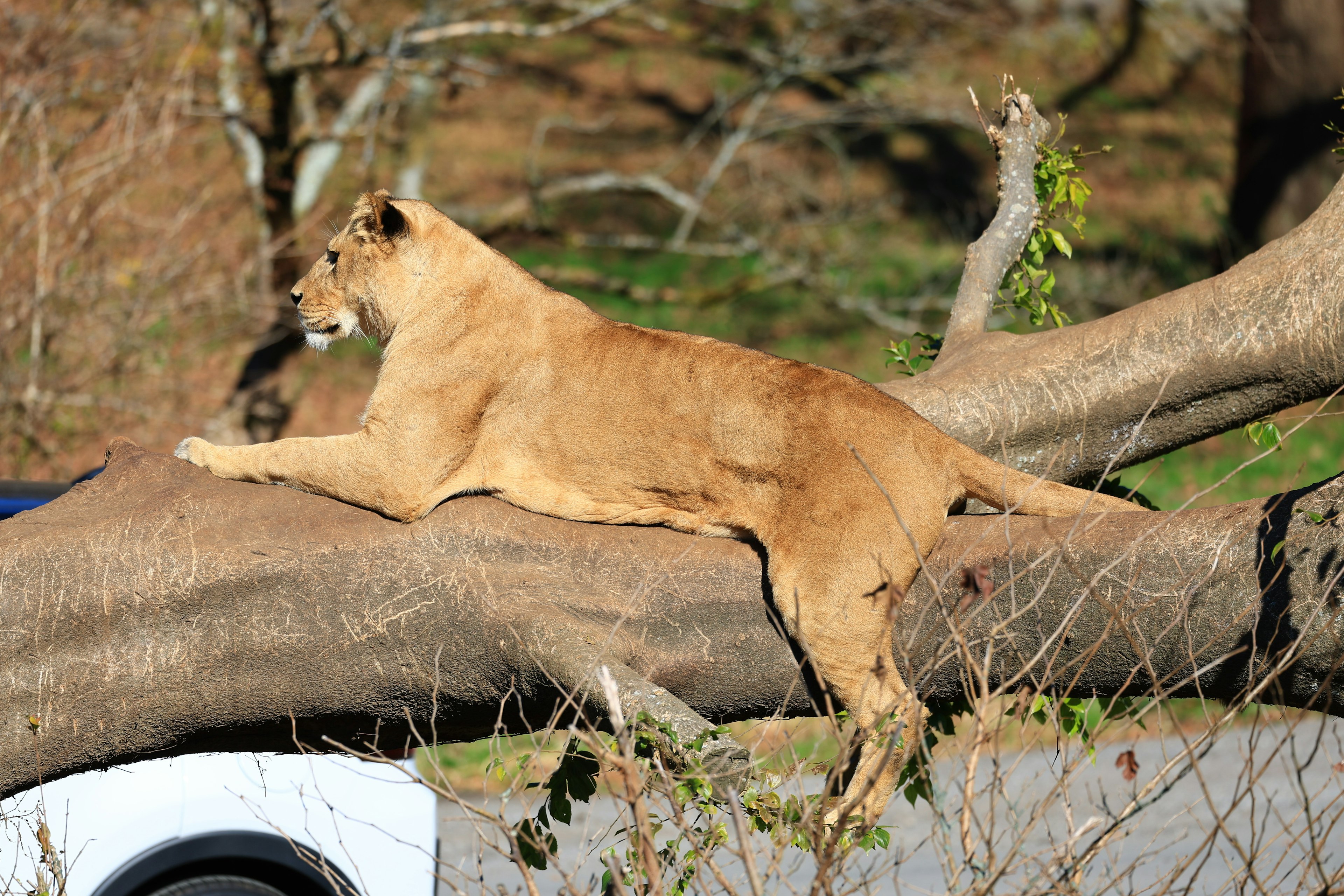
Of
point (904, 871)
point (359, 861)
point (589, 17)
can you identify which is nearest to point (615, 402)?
point (359, 861)

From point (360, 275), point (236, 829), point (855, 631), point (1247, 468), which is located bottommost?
point (236, 829)

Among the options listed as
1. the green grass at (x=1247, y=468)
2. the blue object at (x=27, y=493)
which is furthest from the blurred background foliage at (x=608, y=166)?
the blue object at (x=27, y=493)

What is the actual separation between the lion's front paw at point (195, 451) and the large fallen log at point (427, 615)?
241mm

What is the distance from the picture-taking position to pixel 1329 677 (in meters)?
2.76

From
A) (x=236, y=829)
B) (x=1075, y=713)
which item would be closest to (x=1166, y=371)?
(x=1075, y=713)

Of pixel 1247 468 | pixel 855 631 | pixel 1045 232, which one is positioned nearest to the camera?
pixel 855 631

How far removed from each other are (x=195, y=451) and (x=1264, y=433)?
356cm

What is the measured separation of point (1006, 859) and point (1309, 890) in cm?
85

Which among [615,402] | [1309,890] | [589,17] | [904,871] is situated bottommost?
[904,871]

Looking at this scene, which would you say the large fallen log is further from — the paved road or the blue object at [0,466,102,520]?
the paved road

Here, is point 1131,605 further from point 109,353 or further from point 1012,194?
point 109,353

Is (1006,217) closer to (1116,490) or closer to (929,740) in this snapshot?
(1116,490)

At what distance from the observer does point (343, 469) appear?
3.84m

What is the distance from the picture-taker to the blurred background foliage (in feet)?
32.0
